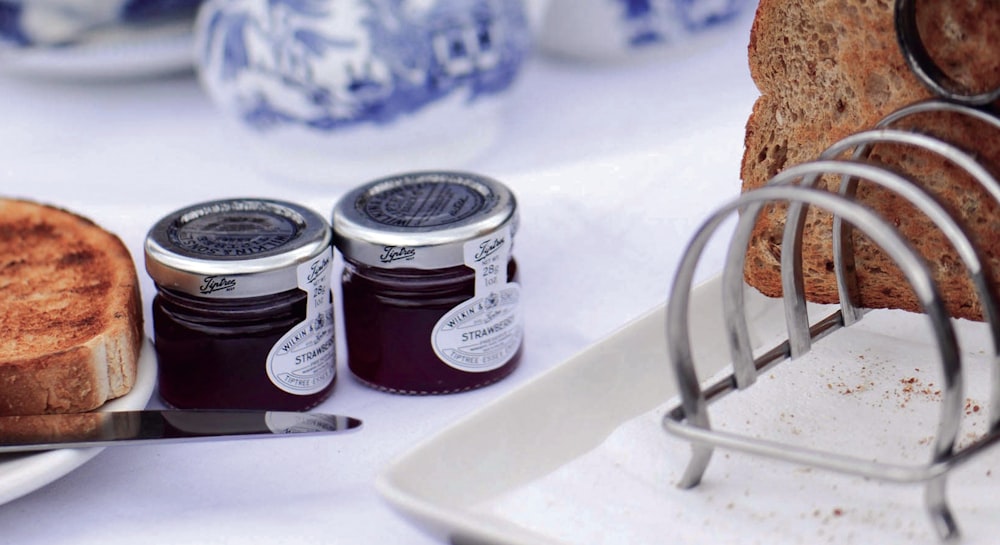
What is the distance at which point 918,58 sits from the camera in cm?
53

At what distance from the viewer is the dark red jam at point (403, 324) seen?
26.8 inches

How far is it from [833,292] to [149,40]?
0.76 metres

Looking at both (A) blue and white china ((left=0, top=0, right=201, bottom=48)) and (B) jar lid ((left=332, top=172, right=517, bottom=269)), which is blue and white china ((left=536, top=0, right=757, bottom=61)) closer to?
(A) blue and white china ((left=0, top=0, right=201, bottom=48))

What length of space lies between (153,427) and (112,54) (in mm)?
654

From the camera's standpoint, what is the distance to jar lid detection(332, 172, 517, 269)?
67cm

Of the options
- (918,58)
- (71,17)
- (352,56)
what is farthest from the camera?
(71,17)

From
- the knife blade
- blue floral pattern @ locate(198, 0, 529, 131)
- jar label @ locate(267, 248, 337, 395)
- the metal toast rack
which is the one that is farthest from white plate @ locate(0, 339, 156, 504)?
blue floral pattern @ locate(198, 0, 529, 131)

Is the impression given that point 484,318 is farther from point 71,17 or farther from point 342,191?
point 71,17

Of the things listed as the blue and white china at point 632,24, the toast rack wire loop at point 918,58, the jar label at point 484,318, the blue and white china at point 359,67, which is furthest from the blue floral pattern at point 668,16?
the toast rack wire loop at point 918,58

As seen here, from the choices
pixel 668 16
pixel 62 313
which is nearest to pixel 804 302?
pixel 62 313

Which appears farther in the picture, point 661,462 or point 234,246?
point 234,246

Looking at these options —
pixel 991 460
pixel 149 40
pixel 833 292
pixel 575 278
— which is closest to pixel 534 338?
pixel 575 278

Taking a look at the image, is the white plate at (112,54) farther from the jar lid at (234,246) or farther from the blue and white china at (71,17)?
the jar lid at (234,246)

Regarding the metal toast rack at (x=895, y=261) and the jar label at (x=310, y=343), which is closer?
the metal toast rack at (x=895, y=261)
